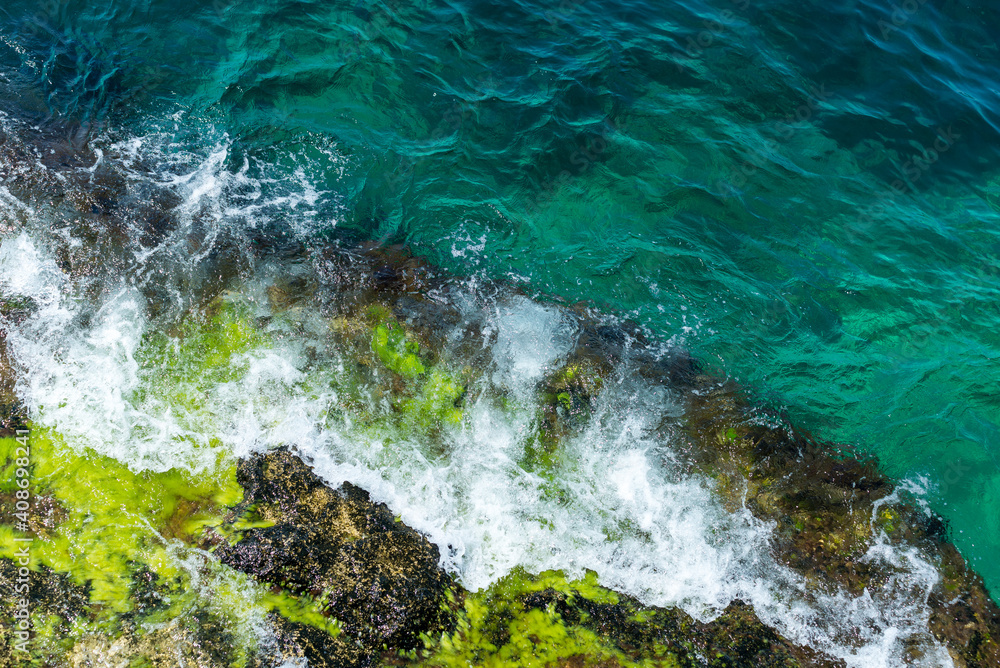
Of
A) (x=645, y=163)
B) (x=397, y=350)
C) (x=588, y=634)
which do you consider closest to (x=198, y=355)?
(x=397, y=350)

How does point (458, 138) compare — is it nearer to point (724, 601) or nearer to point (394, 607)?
point (394, 607)

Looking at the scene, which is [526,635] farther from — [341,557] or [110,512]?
[110,512]

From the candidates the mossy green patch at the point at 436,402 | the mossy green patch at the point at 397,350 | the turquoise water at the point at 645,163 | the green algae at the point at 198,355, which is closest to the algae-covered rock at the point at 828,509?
the turquoise water at the point at 645,163

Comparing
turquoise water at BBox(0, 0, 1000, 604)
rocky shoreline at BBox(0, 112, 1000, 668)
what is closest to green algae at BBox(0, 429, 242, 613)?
rocky shoreline at BBox(0, 112, 1000, 668)

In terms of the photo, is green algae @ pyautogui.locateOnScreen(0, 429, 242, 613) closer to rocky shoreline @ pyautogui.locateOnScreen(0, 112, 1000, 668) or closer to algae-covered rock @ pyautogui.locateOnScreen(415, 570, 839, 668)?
rocky shoreline @ pyautogui.locateOnScreen(0, 112, 1000, 668)

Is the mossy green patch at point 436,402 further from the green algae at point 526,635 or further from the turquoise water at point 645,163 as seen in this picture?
the green algae at point 526,635
